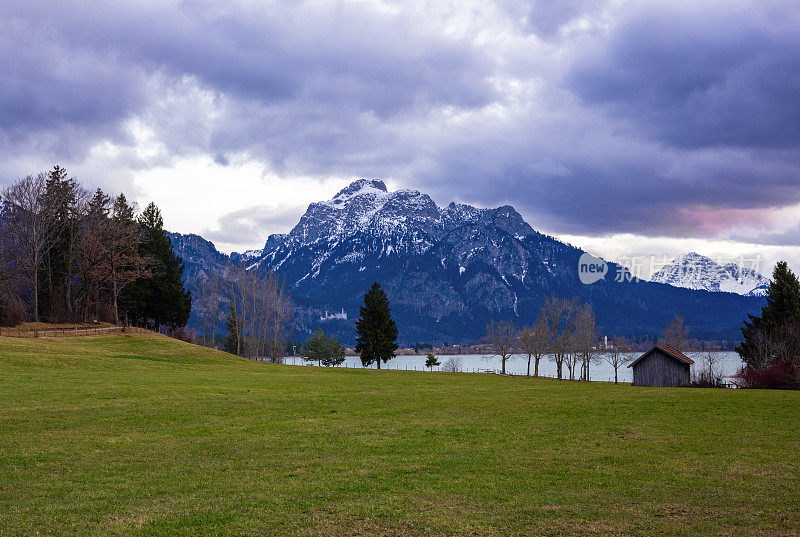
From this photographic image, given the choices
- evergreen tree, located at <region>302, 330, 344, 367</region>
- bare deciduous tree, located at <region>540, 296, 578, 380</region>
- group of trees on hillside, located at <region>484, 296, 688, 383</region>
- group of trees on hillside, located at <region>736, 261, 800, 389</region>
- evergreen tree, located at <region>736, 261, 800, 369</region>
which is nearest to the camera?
group of trees on hillside, located at <region>736, 261, 800, 389</region>

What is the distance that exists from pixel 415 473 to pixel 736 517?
8044 millimetres

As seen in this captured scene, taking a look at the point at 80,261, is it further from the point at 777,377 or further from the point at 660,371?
the point at 777,377

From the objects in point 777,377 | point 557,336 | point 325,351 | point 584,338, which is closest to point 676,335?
point 584,338

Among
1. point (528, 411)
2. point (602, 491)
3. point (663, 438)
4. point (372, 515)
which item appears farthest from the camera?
point (528, 411)

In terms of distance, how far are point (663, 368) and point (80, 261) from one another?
81.1 m

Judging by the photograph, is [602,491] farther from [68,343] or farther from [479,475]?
[68,343]

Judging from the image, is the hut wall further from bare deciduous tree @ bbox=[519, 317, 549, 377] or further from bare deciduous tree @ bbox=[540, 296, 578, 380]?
bare deciduous tree @ bbox=[519, 317, 549, 377]

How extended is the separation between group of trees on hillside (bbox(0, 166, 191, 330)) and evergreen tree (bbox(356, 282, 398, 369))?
30956 mm

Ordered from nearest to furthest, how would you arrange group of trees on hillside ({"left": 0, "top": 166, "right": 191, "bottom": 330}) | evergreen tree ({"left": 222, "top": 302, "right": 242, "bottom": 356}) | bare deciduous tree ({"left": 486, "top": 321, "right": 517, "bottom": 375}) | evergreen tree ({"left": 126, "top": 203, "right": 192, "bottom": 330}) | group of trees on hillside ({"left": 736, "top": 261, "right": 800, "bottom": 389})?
group of trees on hillside ({"left": 736, "top": 261, "right": 800, "bottom": 389}) → group of trees on hillside ({"left": 0, "top": 166, "right": 191, "bottom": 330}) → evergreen tree ({"left": 126, "top": 203, "right": 192, "bottom": 330}) → evergreen tree ({"left": 222, "top": 302, "right": 242, "bottom": 356}) → bare deciduous tree ({"left": 486, "top": 321, "right": 517, "bottom": 375})

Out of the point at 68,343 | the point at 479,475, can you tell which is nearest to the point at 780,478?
the point at 479,475

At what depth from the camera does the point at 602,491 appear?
580 inches

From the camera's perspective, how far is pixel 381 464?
57.8ft

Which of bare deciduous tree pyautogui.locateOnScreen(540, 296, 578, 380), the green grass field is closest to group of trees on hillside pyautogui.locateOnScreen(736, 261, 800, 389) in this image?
the green grass field

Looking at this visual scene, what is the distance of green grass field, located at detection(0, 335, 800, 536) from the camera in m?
12.1
